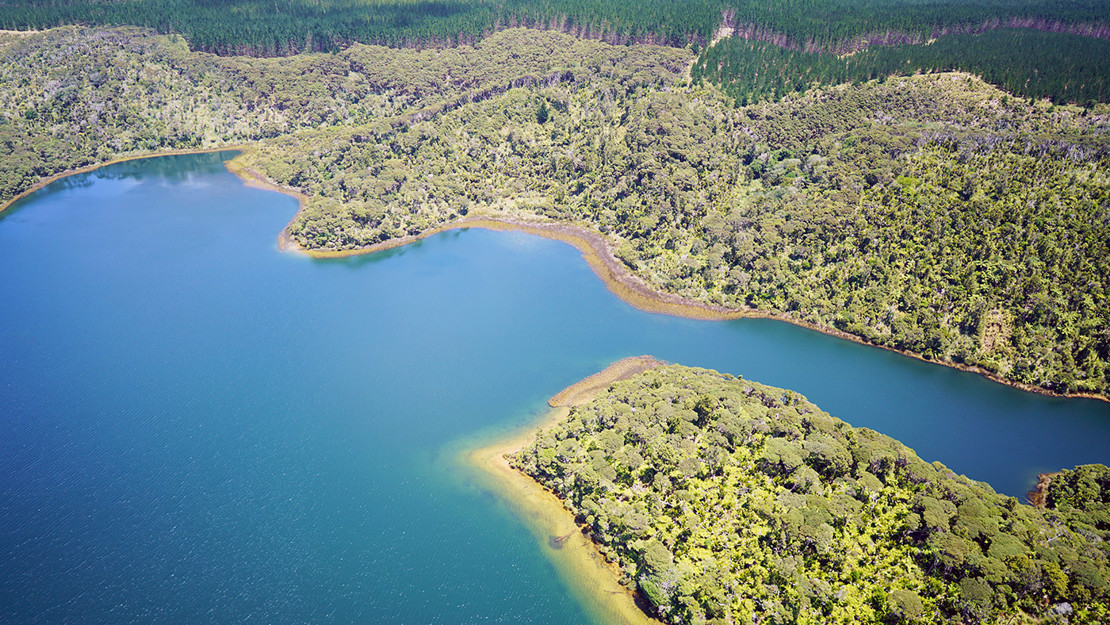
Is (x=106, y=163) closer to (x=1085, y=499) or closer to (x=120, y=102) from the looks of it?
(x=120, y=102)

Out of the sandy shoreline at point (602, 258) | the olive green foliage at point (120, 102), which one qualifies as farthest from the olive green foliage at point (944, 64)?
the sandy shoreline at point (602, 258)

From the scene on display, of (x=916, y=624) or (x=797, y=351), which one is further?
(x=797, y=351)

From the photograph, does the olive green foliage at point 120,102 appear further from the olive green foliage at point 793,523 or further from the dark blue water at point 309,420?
the olive green foliage at point 793,523

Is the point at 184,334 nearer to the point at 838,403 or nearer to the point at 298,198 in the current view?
the point at 298,198

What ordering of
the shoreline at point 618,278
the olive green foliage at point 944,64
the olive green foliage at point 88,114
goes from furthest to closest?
the olive green foliage at point 88,114 → the olive green foliage at point 944,64 → the shoreline at point 618,278

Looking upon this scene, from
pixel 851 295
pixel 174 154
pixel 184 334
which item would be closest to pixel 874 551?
pixel 851 295

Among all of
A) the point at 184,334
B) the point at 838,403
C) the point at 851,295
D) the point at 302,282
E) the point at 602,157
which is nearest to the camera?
the point at 838,403

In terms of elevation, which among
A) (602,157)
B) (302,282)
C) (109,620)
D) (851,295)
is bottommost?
(109,620)

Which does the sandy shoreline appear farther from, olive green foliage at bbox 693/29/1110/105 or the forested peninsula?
olive green foliage at bbox 693/29/1110/105
